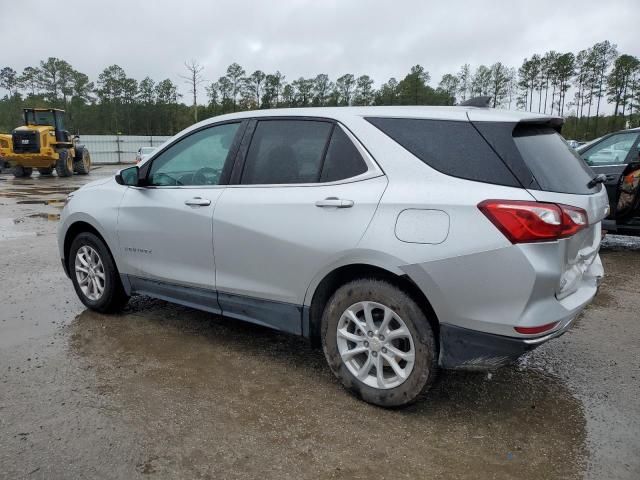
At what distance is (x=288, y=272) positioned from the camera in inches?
125

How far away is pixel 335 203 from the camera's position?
2.95 m

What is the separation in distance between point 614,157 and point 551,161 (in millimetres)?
5196

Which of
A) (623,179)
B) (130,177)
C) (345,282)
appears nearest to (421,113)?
(345,282)

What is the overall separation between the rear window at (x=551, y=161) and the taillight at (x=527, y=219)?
152mm

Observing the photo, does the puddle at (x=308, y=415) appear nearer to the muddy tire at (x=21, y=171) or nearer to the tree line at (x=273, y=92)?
the muddy tire at (x=21, y=171)

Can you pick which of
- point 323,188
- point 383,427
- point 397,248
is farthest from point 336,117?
point 383,427

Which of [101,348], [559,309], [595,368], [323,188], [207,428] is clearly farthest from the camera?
[101,348]

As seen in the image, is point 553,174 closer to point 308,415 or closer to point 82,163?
point 308,415

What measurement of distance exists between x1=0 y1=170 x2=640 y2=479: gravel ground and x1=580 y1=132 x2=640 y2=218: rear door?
115 inches

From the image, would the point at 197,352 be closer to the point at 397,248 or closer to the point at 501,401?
the point at 397,248

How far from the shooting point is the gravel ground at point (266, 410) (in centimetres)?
247

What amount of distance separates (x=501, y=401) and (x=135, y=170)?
3158 millimetres

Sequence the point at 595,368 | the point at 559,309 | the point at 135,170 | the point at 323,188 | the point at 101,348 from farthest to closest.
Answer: the point at 135,170, the point at 101,348, the point at 595,368, the point at 323,188, the point at 559,309

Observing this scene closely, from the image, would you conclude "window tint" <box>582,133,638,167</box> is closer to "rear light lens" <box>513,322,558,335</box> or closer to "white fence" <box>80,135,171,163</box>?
"rear light lens" <box>513,322,558,335</box>
